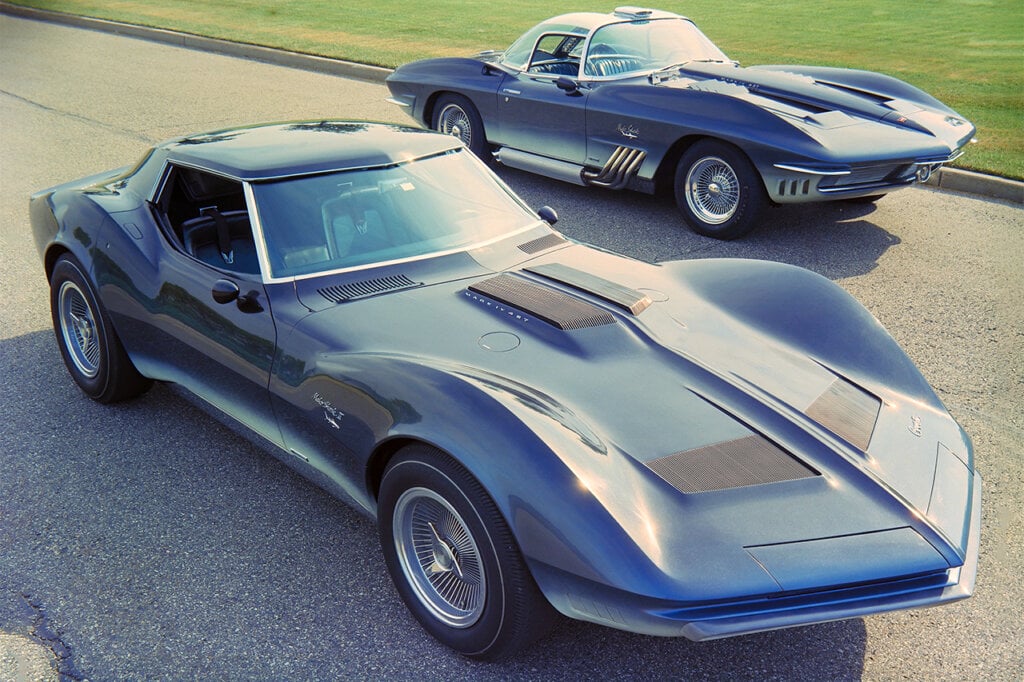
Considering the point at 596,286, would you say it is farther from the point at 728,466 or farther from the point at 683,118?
the point at 683,118

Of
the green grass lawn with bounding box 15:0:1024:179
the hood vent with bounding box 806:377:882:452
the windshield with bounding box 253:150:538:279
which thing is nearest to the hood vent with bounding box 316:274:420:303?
the windshield with bounding box 253:150:538:279

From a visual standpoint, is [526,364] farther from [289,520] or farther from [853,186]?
[853,186]

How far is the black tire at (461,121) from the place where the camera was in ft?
28.7

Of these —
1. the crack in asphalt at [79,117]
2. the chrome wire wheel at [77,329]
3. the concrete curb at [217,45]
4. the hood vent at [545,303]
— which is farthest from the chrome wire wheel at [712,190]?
the concrete curb at [217,45]

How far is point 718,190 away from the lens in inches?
280

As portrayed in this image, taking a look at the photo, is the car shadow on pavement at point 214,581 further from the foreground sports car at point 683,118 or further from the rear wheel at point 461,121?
the rear wheel at point 461,121

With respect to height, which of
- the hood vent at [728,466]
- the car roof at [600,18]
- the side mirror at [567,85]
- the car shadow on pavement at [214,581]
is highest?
the car roof at [600,18]

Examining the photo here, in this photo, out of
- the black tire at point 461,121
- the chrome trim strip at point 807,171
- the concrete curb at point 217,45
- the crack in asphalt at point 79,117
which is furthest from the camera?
the concrete curb at point 217,45

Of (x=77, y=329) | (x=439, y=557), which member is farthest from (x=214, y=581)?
(x=77, y=329)

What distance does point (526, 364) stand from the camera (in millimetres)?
3297

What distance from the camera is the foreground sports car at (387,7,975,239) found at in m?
6.63

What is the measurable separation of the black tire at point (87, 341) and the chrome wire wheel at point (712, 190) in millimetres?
4213

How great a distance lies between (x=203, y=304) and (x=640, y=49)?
5222 millimetres
